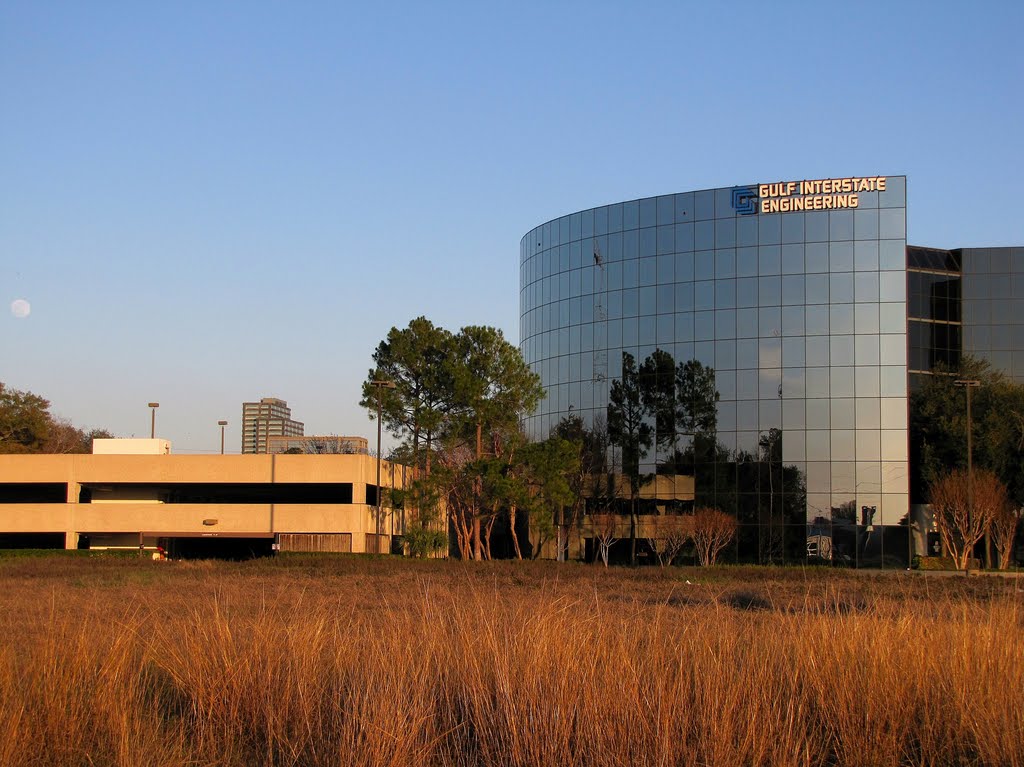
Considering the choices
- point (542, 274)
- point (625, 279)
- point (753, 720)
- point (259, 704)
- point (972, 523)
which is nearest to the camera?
A: point (753, 720)

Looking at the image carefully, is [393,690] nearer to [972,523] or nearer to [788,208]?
[972,523]

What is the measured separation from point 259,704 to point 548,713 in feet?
9.62

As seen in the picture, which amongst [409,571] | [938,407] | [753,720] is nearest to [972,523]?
[938,407]

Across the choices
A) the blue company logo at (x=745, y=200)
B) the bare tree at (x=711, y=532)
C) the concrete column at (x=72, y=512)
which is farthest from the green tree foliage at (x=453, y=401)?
the concrete column at (x=72, y=512)

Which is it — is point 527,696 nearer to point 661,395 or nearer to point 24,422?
point 661,395

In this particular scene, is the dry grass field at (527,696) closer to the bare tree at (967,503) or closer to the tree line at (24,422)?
the bare tree at (967,503)

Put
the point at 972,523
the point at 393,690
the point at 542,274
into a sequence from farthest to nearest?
the point at 542,274, the point at 972,523, the point at 393,690

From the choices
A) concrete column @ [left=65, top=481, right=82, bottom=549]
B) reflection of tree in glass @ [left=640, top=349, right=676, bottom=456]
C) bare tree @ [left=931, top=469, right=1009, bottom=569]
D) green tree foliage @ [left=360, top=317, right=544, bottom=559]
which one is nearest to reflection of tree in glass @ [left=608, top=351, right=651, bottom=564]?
reflection of tree in glass @ [left=640, top=349, right=676, bottom=456]

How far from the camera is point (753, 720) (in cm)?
826

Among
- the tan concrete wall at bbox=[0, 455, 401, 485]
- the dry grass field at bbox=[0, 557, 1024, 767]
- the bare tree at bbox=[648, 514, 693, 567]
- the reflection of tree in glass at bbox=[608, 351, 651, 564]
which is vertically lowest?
the bare tree at bbox=[648, 514, 693, 567]

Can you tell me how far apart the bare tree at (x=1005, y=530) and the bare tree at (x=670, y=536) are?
14.6 metres

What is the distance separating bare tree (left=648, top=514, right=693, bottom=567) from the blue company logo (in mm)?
16449

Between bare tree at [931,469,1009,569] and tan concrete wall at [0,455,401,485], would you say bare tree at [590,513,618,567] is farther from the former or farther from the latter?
bare tree at [931,469,1009,569]

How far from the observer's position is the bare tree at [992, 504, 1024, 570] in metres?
53.0
